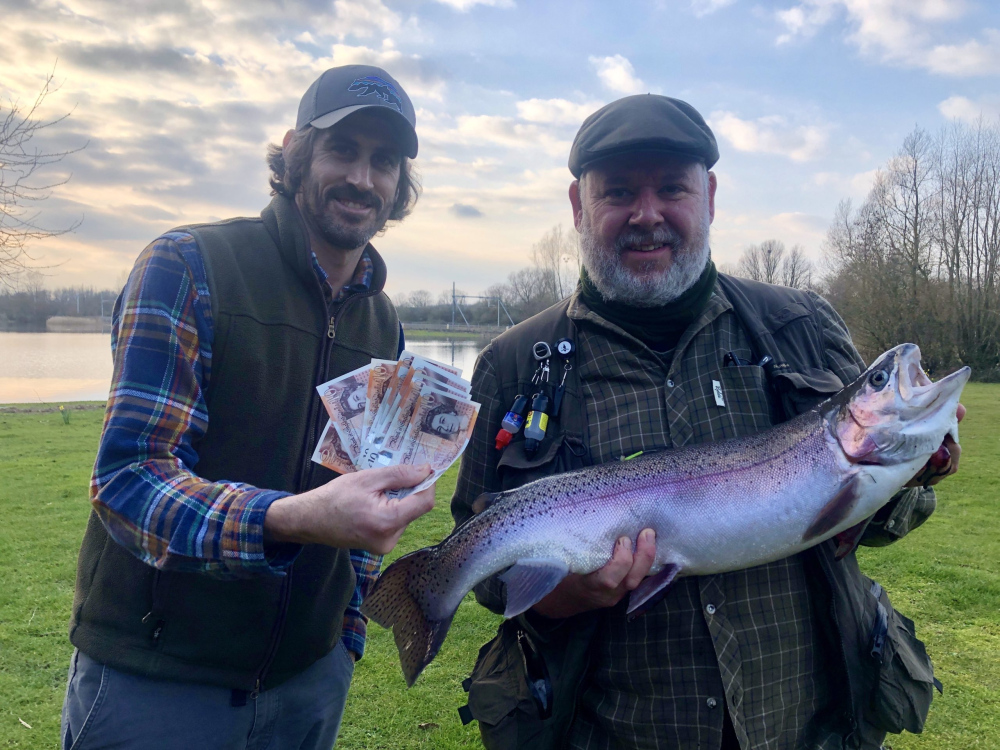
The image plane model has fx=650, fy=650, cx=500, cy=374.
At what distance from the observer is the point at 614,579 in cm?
253

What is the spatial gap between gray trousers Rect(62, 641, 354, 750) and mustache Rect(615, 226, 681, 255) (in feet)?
8.15

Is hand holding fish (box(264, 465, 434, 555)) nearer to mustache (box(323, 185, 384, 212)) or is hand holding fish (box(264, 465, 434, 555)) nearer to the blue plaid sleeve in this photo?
the blue plaid sleeve

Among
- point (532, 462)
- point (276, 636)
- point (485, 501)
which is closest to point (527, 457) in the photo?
point (532, 462)

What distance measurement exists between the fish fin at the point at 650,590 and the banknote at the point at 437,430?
924 millimetres

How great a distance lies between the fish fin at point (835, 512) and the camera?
2539 millimetres

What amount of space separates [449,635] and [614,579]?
3.79m

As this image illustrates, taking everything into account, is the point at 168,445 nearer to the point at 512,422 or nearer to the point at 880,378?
the point at 512,422

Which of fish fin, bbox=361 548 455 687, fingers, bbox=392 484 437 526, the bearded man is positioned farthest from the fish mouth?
fish fin, bbox=361 548 455 687

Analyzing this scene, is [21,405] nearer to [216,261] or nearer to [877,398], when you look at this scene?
[216,261]

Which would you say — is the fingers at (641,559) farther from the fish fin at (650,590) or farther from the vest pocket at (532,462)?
the vest pocket at (532,462)

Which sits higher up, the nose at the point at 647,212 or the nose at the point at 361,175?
the nose at the point at 361,175

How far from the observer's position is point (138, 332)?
2.27m

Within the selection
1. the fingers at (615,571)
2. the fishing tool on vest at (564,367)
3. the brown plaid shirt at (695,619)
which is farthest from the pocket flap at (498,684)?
the fishing tool on vest at (564,367)

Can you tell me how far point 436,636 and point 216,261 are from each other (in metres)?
1.74
